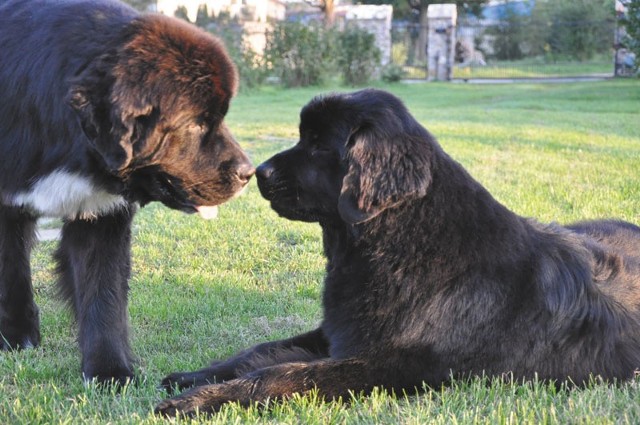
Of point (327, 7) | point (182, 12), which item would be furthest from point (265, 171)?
point (327, 7)

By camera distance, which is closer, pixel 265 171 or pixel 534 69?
pixel 265 171

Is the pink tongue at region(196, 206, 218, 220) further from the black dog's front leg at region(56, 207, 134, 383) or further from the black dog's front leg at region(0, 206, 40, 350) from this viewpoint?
the black dog's front leg at region(0, 206, 40, 350)

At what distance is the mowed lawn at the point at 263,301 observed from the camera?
245 centimetres

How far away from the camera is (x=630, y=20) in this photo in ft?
55.0

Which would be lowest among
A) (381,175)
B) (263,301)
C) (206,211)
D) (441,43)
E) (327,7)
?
(263,301)

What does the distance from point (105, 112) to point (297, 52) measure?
1974cm

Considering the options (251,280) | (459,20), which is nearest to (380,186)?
(251,280)

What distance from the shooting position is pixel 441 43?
1018 inches

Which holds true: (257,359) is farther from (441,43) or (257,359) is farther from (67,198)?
(441,43)

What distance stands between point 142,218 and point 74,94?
3.43 metres

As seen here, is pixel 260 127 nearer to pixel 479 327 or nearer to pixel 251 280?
pixel 251 280

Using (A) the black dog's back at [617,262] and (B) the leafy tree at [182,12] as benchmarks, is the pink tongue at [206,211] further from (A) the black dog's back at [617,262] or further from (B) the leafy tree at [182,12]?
(B) the leafy tree at [182,12]

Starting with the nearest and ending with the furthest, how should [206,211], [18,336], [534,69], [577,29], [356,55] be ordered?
[206,211] → [18,336] → [356,55] → [534,69] → [577,29]

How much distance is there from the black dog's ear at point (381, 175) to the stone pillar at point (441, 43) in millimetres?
23748
